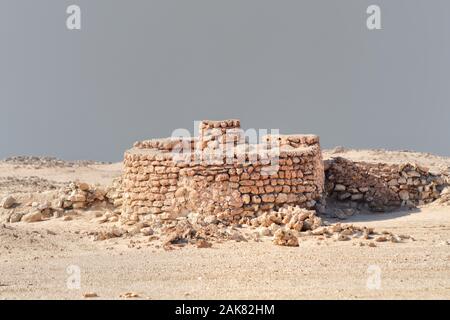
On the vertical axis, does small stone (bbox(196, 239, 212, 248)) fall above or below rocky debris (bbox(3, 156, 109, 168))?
above

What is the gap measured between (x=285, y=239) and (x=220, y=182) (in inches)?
86.4

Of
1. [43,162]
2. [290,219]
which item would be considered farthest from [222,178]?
[43,162]

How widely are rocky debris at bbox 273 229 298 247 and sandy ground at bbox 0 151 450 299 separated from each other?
15 cm

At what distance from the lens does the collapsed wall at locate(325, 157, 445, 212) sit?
13.4 metres

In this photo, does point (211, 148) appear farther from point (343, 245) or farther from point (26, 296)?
point (26, 296)

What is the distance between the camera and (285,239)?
933cm

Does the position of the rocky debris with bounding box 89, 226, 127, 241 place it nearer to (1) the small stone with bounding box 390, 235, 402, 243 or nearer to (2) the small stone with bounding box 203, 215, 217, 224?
(2) the small stone with bounding box 203, 215, 217, 224

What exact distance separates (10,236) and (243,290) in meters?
4.59

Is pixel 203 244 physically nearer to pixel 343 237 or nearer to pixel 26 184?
pixel 343 237

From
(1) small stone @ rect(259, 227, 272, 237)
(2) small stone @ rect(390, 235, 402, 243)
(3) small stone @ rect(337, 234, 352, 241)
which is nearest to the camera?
(2) small stone @ rect(390, 235, 402, 243)

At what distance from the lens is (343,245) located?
926 cm

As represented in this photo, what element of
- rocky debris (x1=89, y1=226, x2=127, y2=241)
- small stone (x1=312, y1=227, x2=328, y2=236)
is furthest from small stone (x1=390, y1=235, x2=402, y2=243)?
rocky debris (x1=89, y1=226, x2=127, y2=241)

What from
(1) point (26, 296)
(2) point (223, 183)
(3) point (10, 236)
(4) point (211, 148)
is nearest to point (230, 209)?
(2) point (223, 183)

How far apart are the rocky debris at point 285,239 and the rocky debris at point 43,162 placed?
53.5 feet
